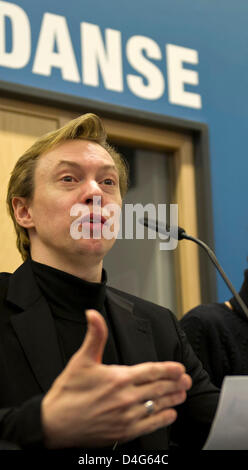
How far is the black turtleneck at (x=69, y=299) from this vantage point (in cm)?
157

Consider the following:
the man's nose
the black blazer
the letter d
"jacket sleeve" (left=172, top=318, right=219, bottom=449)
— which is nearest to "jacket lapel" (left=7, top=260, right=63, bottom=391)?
the black blazer

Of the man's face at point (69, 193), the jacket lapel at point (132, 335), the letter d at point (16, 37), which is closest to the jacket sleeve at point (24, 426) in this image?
the jacket lapel at point (132, 335)

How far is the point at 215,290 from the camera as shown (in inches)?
125

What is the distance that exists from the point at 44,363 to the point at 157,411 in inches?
16.3

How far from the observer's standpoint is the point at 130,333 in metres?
1.63

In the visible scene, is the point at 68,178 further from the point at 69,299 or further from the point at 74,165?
the point at 69,299

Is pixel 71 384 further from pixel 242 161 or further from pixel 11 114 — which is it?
pixel 242 161

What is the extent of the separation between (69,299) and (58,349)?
0.60 feet

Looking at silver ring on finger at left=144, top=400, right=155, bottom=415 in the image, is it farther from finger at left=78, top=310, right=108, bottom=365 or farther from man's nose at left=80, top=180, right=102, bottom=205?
man's nose at left=80, top=180, right=102, bottom=205

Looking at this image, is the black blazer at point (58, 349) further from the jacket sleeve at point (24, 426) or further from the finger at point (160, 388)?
the finger at point (160, 388)

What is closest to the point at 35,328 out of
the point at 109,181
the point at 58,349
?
the point at 58,349

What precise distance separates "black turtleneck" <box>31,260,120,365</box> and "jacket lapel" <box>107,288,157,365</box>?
25 millimetres

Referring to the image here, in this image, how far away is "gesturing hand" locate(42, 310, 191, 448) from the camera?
0.96 m

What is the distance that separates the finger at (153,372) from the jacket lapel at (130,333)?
532mm
